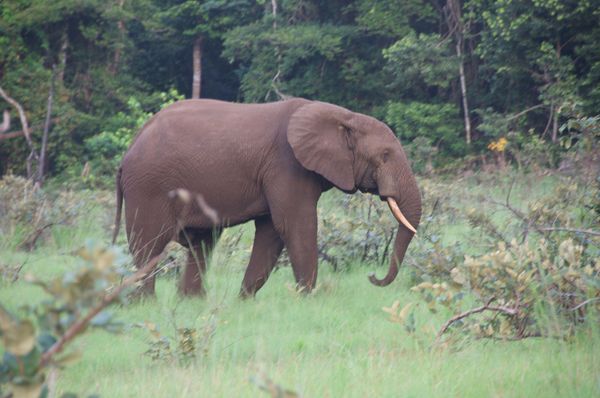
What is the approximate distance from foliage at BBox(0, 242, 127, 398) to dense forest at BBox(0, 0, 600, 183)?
18.0 meters

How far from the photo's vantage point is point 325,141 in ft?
27.6

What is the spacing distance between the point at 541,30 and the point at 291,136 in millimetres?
14964

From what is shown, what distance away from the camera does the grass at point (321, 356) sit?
14.8 ft

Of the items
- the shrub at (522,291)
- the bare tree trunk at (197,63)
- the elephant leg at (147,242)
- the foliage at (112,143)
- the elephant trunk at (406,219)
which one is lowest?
the foliage at (112,143)

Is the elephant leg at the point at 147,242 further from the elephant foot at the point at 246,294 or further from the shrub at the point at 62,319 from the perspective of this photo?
the shrub at the point at 62,319

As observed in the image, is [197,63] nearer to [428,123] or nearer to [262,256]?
[428,123]

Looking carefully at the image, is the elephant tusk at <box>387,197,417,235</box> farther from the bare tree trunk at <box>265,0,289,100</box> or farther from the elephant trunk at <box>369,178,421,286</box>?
the bare tree trunk at <box>265,0,289,100</box>

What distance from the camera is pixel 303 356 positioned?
560 cm

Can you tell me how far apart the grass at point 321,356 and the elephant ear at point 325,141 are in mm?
927

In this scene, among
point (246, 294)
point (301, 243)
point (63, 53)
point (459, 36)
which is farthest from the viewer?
point (459, 36)

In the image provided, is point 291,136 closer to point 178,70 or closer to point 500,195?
point 500,195

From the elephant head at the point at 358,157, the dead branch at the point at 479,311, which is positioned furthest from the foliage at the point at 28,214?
the dead branch at the point at 479,311

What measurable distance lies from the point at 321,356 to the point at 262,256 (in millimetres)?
→ 2771

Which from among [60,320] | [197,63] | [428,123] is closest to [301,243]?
[60,320]
